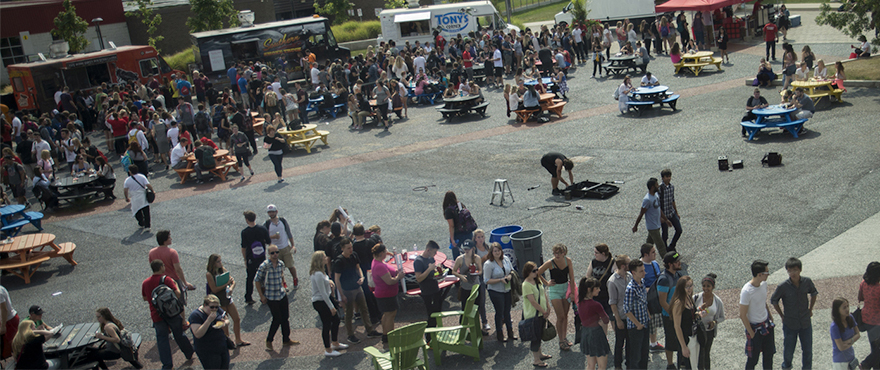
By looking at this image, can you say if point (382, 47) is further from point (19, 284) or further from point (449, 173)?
point (19, 284)

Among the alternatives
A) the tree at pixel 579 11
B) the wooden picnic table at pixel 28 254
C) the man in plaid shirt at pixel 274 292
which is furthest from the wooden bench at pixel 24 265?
the tree at pixel 579 11

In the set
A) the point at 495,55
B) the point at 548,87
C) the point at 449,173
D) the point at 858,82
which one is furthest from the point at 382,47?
the point at 858,82

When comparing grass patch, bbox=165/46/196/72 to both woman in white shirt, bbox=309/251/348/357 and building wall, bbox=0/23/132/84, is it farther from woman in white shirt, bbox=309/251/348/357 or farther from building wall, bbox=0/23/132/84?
woman in white shirt, bbox=309/251/348/357

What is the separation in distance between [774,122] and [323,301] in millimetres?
12209

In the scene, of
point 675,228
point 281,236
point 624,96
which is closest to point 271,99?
point 624,96

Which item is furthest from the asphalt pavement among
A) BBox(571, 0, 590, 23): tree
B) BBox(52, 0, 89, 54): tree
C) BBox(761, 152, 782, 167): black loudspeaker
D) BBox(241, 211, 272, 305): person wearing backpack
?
BBox(52, 0, 89, 54): tree

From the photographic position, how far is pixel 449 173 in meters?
16.0

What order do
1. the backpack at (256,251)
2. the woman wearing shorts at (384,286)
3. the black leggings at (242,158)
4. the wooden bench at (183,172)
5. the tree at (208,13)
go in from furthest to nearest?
the tree at (208,13)
the wooden bench at (183,172)
the black leggings at (242,158)
the backpack at (256,251)
the woman wearing shorts at (384,286)

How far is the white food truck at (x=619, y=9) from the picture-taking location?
32812mm

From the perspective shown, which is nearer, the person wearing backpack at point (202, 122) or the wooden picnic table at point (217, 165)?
the wooden picnic table at point (217, 165)

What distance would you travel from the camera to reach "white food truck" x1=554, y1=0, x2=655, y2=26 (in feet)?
108

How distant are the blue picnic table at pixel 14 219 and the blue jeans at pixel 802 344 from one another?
14.0 meters

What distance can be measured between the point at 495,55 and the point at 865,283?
20.4 metres

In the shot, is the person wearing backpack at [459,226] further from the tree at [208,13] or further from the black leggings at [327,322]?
the tree at [208,13]
